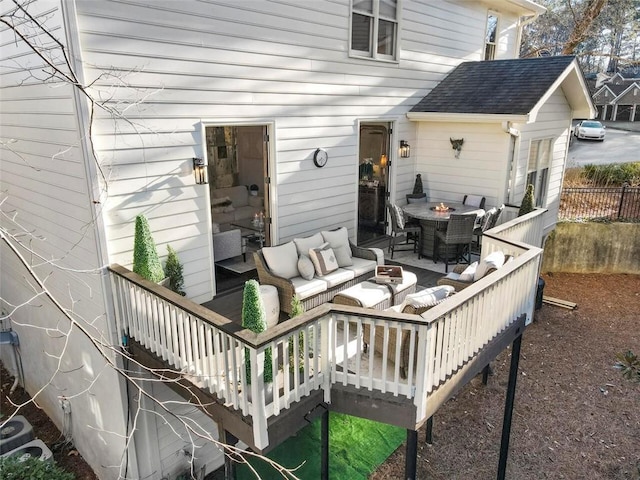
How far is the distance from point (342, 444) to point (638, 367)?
172 inches

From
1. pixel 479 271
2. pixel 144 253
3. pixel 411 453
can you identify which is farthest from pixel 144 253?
pixel 479 271

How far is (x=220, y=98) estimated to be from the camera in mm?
5617

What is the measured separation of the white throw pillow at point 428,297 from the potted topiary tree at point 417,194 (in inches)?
170

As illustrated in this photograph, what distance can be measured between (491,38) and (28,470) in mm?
12234

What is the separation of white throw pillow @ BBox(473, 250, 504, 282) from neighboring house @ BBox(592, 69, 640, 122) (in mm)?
33475

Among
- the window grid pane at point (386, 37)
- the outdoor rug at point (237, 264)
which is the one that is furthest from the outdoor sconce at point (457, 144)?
the outdoor rug at point (237, 264)

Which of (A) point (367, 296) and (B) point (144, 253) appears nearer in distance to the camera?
(B) point (144, 253)

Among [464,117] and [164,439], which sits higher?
[464,117]

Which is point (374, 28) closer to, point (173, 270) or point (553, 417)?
point (173, 270)

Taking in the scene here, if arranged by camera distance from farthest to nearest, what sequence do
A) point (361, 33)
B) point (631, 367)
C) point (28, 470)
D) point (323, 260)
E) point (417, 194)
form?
point (417, 194), point (361, 33), point (323, 260), point (28, 470), point (631, 367)

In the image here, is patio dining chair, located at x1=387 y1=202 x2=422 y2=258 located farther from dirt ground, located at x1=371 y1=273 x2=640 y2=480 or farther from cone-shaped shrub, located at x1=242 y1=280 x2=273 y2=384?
cone-shaped shrub, located at x1=242 y1=280 x2=273 y2=384

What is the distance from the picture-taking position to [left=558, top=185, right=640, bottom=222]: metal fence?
12.5 meters

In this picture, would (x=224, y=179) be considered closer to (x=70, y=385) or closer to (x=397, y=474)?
(x=70, y=385)

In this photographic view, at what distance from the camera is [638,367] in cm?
371
